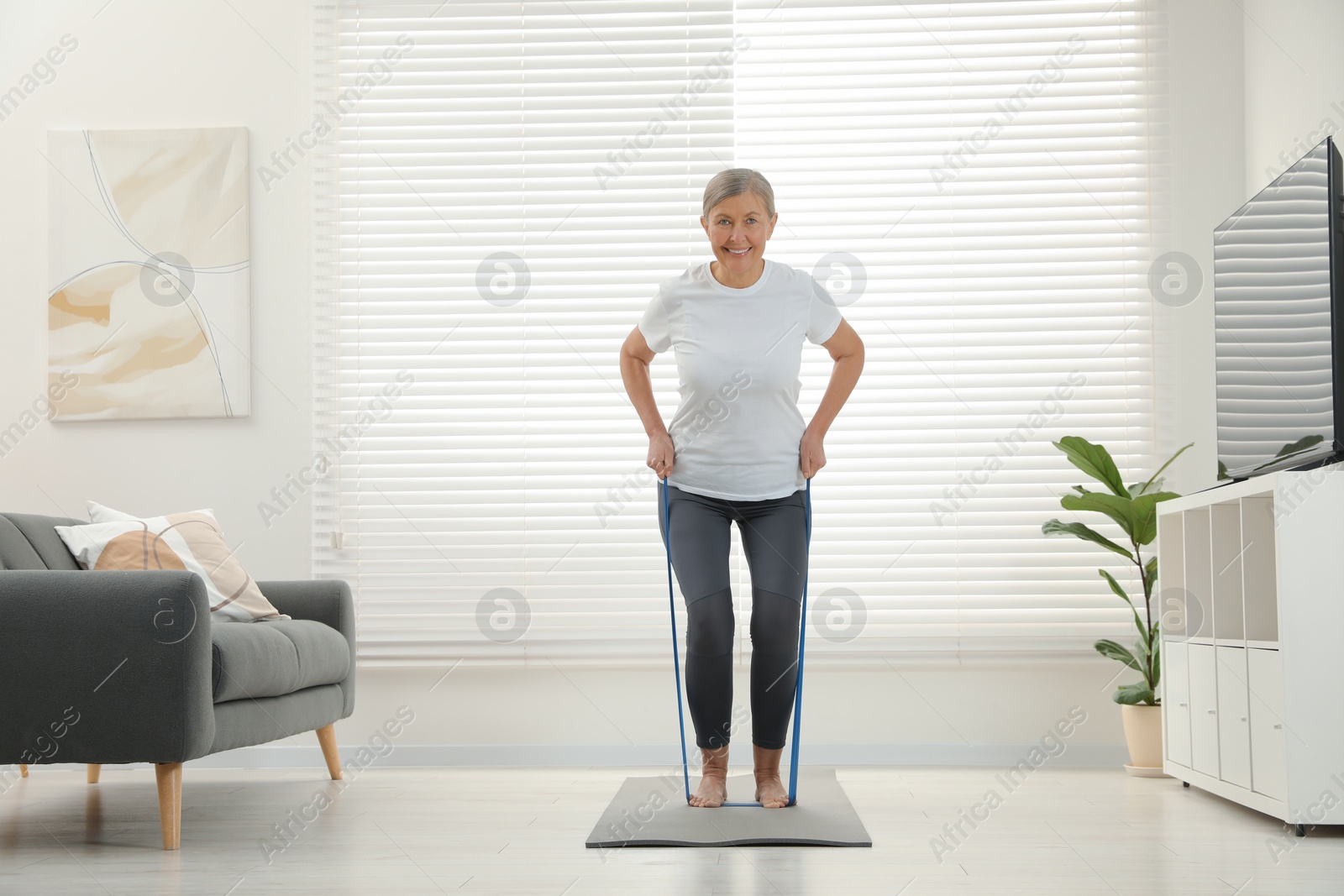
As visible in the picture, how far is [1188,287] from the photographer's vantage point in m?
3.60

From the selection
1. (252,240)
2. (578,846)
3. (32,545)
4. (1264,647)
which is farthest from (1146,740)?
(252,240)

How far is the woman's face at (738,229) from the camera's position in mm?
2465

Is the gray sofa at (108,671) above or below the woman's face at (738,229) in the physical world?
below

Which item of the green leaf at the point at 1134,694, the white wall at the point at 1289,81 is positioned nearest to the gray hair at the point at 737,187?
the white wall at the point at 1289,81

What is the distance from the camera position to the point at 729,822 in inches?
90.4

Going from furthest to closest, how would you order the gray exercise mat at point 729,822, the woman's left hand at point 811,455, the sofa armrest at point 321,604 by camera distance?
the sofa armrest at point 321,604, the woman's left hand at point 811,455, the gray exercise mat at point 729,822

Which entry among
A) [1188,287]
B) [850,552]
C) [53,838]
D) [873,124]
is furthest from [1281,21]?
[53,838]

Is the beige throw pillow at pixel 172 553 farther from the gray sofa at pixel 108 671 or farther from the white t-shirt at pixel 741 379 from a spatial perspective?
the white t-shirt at pixel 741 379

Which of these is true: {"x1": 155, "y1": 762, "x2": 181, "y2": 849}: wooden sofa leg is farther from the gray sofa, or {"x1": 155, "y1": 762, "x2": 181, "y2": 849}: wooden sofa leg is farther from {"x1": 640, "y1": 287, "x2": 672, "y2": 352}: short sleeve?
{"x1": 640, "y1": 287, "x2": 672, "y2": 352}: short sleeve

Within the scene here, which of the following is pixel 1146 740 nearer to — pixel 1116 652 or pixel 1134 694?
pixel 1134 694

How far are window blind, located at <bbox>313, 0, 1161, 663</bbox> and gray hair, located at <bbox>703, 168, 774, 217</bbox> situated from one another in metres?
1.15

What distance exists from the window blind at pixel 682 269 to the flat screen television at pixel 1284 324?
0.65 m

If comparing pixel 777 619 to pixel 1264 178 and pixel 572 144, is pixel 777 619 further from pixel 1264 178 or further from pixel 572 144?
pixel 1264 178

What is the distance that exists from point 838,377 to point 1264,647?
42.1 inches
